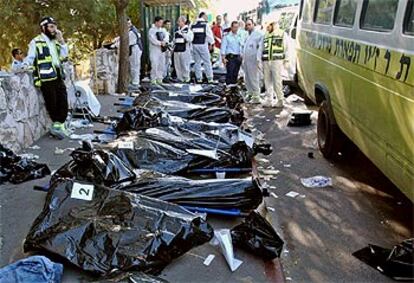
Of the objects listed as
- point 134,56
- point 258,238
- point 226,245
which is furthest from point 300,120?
point 134,56

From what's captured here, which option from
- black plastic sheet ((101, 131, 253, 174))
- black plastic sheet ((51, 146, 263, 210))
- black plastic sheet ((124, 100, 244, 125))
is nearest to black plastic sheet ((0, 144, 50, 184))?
black plastic sheet ((101, 131, 253, 174))

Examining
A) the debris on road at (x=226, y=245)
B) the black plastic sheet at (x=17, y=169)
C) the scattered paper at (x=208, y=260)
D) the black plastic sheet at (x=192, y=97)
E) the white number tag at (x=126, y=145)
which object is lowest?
the black plastic sheet at (x=17, y=169)

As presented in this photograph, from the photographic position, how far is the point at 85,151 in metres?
4.48

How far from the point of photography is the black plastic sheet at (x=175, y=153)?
501 cm

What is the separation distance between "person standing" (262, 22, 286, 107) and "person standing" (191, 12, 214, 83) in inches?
117

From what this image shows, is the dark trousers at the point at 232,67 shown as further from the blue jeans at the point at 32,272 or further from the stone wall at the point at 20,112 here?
the blue jeans at the point at 32,272

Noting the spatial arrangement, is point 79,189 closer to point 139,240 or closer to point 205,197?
point 139,240

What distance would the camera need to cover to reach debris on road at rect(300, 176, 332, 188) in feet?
17.6

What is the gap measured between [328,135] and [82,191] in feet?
11.1

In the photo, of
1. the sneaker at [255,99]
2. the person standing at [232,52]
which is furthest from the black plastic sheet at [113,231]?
the person standing at [232,52]

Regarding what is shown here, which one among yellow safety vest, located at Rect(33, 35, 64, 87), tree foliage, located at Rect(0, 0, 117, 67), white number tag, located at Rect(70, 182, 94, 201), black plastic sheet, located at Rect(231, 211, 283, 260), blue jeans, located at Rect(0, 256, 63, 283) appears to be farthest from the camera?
tree foliage, located at Rect(0, 0, 117, 67)

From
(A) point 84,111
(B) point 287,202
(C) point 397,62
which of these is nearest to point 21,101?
(A) point 84,111

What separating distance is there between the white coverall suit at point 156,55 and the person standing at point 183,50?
348 mm

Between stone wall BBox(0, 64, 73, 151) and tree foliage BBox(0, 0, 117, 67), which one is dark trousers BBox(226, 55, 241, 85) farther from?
stone wall BBox(0, 64, 73, 151)
